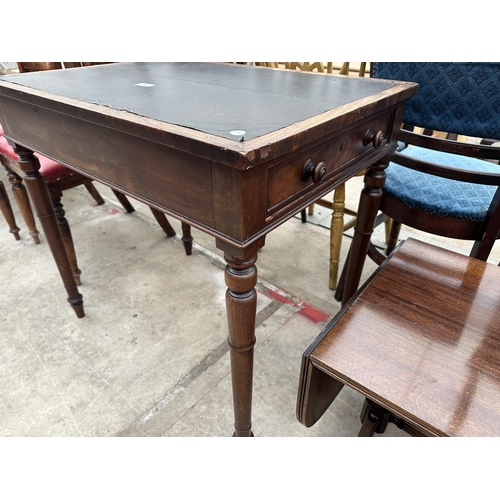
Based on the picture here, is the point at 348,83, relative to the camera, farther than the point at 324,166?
Yes

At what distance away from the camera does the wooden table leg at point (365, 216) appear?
3.61ft

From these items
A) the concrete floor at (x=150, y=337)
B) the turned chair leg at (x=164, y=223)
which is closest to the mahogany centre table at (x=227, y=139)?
the concrete floor at (x=150, y=337)

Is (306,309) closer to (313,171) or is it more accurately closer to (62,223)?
(313,171)

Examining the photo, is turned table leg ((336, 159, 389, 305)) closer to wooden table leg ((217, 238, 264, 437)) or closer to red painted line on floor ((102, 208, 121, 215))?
wooden table leg ((217, 238, 264, 437))

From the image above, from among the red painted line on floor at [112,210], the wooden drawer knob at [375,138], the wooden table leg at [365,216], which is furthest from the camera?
the red painted line on floor at [112,210]

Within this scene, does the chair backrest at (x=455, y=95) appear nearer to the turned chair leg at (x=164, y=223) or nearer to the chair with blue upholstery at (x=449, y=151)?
the chair with blue upholstery at (x=449, y=151)

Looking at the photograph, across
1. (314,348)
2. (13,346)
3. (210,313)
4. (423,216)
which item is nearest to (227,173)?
(314,348)

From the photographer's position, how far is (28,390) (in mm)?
1251

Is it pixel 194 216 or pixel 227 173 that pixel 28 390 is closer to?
pixel 194 216

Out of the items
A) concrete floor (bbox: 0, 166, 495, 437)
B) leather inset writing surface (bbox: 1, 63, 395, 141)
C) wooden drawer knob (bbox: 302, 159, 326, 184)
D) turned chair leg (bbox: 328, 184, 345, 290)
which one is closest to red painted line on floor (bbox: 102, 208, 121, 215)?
concrete floor (bbox: 0, 166, 495, 437)

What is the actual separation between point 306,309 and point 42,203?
111 centimetres

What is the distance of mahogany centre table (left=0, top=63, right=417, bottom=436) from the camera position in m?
0.59

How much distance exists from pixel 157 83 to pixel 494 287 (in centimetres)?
103

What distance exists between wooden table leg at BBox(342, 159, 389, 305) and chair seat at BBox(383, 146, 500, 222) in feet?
0.47
